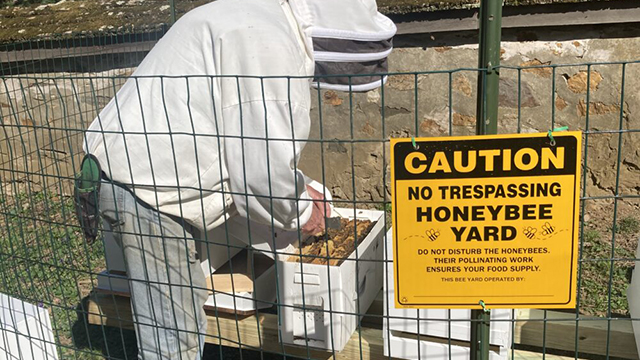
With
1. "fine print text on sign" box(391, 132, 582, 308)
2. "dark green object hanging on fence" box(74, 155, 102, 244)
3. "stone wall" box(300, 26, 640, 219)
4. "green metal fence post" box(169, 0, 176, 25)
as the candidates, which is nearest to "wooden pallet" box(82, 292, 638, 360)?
"dark green object hanging on fence" box(74, 155, 102, 244)

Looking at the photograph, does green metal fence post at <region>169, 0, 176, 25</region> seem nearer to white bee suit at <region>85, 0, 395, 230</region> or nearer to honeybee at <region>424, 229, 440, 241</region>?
white bee suit at <region>85, 0, 395, 230</region>

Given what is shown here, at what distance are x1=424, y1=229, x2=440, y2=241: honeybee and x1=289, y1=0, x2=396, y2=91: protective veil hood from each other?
0.65 meters

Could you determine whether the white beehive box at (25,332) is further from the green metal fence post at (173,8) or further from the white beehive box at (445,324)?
the green metal fence post at (173,8)

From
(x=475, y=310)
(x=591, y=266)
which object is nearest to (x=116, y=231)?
(x=475, y=310)

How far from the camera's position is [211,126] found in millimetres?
2275

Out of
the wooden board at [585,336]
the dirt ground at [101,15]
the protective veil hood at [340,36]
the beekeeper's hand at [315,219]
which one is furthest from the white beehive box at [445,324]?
the dirt ground at [101,15]

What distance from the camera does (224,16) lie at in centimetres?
222

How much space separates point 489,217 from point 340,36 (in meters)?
0.85

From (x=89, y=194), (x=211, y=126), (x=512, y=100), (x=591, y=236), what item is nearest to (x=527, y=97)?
(x=512, y=100)

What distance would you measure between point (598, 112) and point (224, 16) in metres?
2.97

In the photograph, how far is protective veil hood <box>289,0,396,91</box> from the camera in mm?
2238

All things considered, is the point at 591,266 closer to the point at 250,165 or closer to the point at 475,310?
the point at 475,310

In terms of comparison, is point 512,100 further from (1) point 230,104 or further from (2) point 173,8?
(1) point 230,104

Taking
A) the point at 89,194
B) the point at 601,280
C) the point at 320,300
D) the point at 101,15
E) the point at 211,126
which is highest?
the point at 101,15
